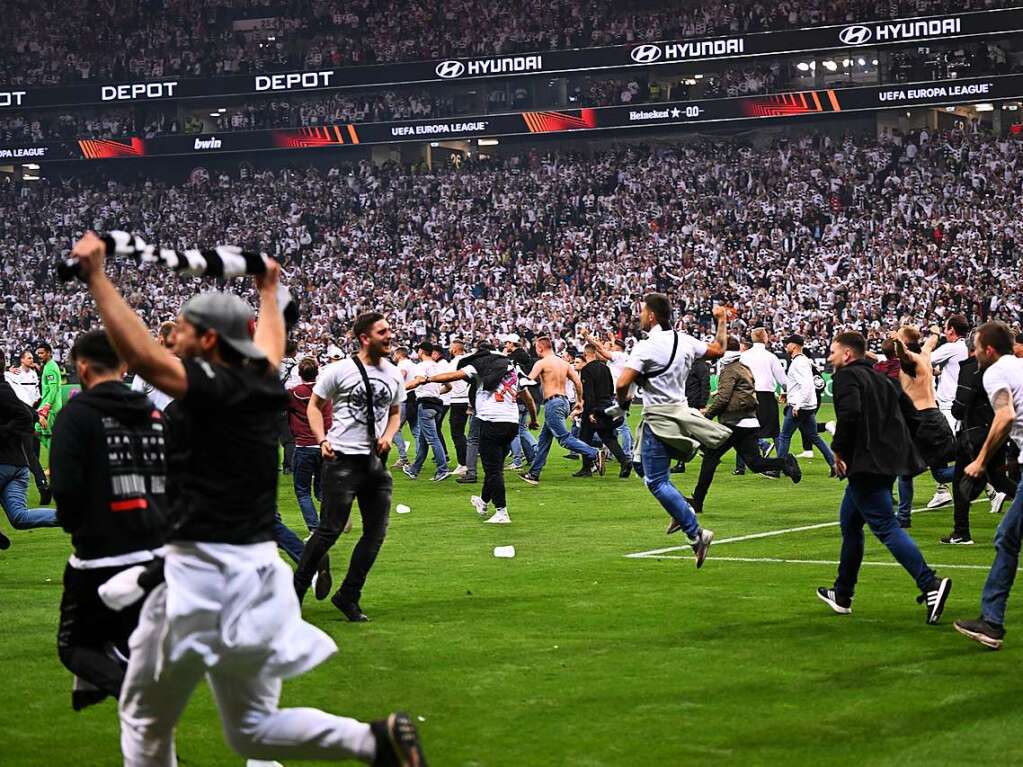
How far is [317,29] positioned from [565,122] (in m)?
12.8

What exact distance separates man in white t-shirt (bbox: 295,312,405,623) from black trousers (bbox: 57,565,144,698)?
3.69m

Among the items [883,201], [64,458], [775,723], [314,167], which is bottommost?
[775,723]

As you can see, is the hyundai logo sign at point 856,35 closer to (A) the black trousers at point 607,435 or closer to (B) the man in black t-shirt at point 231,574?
(A) the black trousers at point 607,435

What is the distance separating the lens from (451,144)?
6075 cm

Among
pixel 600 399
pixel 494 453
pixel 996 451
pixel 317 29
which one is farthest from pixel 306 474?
pixel 317 29

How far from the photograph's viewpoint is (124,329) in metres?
4.66

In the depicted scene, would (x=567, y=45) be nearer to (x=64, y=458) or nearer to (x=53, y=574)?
(x=53, y=574)

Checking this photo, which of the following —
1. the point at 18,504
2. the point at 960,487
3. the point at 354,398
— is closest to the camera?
the point at 354,398

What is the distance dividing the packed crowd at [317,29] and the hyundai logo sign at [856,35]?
1.03 metres

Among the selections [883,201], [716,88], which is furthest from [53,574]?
[716,88]

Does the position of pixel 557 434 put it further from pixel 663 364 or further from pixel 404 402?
pixel 663 364

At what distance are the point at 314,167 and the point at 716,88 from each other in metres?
17.3

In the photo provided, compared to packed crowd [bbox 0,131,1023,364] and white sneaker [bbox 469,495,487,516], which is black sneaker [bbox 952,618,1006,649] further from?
packed crowd [bbox 0,131,1023,364]

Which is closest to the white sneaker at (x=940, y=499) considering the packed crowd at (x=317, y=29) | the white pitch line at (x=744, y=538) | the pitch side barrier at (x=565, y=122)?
the white pitch line at (x=744, y=538)
